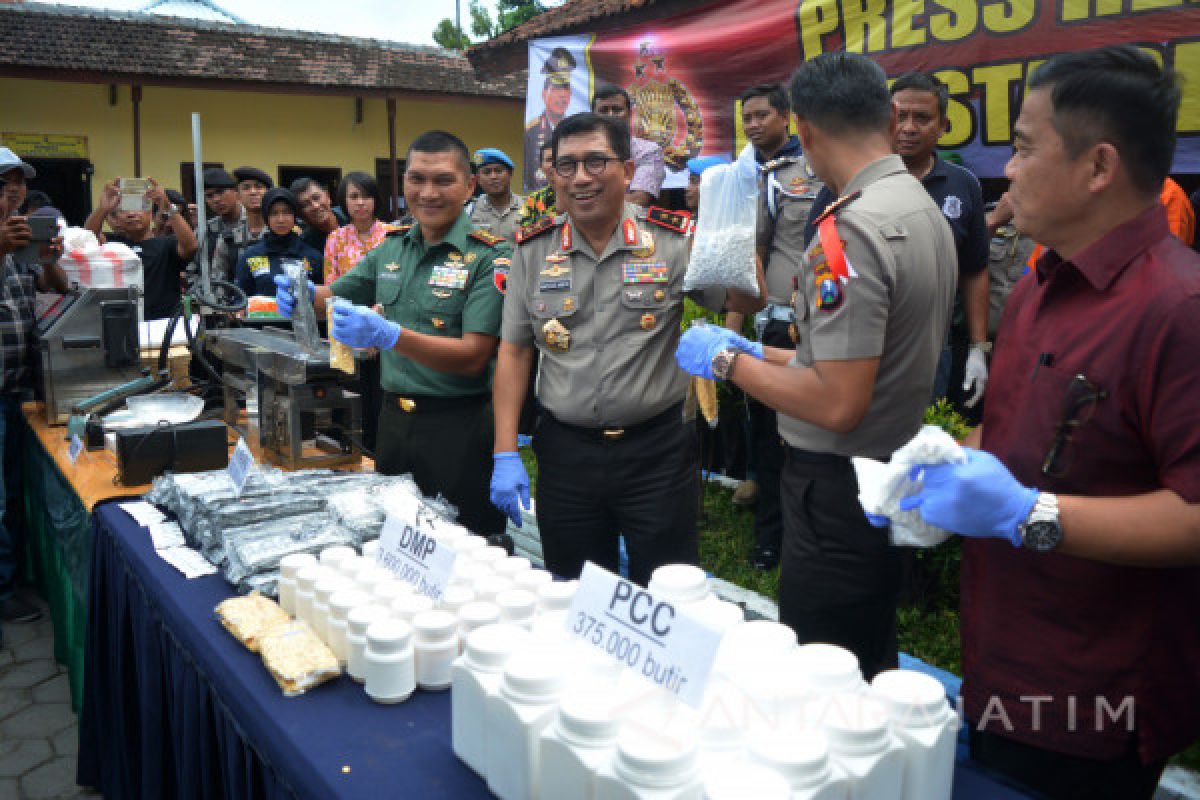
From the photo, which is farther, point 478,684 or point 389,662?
point 389,662

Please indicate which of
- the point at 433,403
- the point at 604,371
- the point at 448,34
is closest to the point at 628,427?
the point at 604,371

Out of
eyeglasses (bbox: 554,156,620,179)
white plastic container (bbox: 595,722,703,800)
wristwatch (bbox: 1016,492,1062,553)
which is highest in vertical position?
eyeglasses (bbox: 554,156,620,179)

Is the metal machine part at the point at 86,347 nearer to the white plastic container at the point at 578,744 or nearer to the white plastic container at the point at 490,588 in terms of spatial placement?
the white plastic container at the point at 490,588

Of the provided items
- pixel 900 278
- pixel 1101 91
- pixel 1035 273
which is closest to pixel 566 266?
pixel 900 278

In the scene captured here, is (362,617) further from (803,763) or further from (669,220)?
(669,220)

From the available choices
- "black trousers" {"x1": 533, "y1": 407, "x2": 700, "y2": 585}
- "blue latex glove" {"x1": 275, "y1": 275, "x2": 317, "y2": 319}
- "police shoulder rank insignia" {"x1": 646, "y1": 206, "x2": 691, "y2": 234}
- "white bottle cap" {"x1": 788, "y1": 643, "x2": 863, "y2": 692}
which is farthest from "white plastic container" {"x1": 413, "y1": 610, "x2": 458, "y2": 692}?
"blue latex glove" {"x1": 275, "y1": 275, "x2": 317, "y2": 319}

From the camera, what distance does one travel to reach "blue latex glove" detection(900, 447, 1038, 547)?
4.08 feet

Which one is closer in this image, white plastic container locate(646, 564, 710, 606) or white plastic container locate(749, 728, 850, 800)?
white plastic container locate(749, 728, 850, 800)

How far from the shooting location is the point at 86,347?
3570 millimetres

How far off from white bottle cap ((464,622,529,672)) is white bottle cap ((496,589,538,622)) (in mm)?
183

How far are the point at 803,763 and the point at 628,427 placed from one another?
157 cm

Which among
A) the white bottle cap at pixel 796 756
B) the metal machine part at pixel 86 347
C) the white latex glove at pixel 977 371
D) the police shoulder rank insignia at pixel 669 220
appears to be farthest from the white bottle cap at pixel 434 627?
the metal machine part at pixel 86 347

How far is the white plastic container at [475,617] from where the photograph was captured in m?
1.43

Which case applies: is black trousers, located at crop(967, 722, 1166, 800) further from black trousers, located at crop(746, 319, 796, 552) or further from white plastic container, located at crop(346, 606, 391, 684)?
black trousers, located at crop(746, 319, 796, 552)
